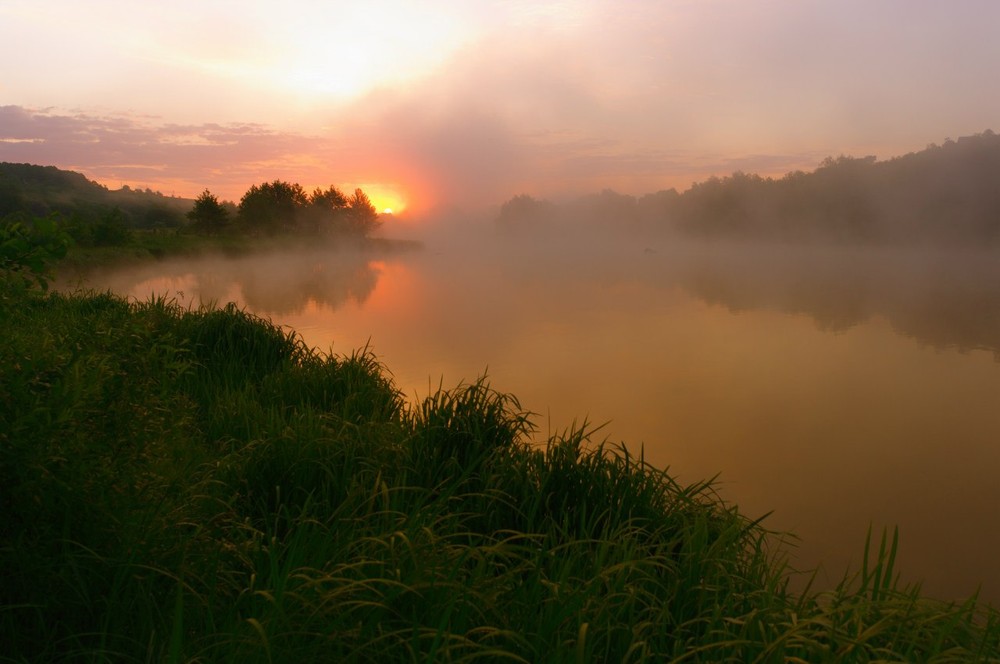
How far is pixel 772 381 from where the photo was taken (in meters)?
10.6

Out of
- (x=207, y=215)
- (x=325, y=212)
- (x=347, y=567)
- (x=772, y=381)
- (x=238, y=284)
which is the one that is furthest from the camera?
(x=325, y=212)

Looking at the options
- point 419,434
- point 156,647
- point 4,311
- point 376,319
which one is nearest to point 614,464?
point 419,434

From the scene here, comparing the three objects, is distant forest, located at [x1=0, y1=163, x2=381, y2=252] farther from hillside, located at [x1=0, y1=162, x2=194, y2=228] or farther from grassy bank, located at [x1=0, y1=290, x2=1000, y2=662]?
grassy bank, located at [x1=0, y1=290, x2=1000, y2=662]

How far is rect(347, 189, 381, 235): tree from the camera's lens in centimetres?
7504

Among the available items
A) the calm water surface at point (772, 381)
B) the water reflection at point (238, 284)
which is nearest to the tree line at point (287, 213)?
the water reflection at point (238, 284)

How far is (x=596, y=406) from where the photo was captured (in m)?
8.98

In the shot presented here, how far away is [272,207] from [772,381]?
60249mm

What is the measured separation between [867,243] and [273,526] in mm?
89458

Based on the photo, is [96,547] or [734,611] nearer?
[96,547]

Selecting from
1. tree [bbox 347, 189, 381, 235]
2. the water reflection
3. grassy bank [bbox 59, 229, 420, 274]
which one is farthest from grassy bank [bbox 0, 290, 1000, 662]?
tree [bbox 347, 189, 381, 235]

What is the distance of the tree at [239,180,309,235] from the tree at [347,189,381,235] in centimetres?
771

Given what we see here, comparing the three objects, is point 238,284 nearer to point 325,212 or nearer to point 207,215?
point 207,215

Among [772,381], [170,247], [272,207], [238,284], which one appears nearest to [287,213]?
[272,207]

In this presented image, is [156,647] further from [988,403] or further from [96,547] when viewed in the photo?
[988,403]
